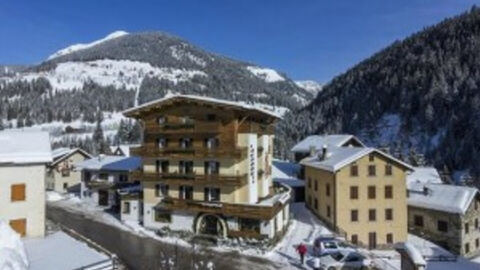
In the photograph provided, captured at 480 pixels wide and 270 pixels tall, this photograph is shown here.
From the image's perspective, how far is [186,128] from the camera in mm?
51031

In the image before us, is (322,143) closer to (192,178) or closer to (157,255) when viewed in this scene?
(192,178)

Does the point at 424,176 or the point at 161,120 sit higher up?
the point at 161,120

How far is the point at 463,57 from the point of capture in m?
168

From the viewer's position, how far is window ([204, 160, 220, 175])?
162ft

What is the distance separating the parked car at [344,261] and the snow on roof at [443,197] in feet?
68.1

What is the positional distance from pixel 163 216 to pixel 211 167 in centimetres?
757

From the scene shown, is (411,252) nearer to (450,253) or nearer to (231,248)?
(231,248)

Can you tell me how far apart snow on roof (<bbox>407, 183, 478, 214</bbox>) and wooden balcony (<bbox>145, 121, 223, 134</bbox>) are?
2601 cm

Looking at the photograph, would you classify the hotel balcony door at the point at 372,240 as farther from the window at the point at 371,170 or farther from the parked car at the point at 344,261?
the parked car at the point at 344,261

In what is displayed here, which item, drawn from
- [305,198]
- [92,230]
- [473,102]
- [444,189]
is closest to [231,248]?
[92,230]

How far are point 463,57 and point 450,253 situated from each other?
13334 centimetres

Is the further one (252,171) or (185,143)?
(252,171)

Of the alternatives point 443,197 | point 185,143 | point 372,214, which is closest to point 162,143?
point 185,143

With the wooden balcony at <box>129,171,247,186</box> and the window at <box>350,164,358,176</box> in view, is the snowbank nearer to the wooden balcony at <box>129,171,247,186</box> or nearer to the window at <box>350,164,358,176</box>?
the wooden balcony at <box>129,171,247,186</box>
